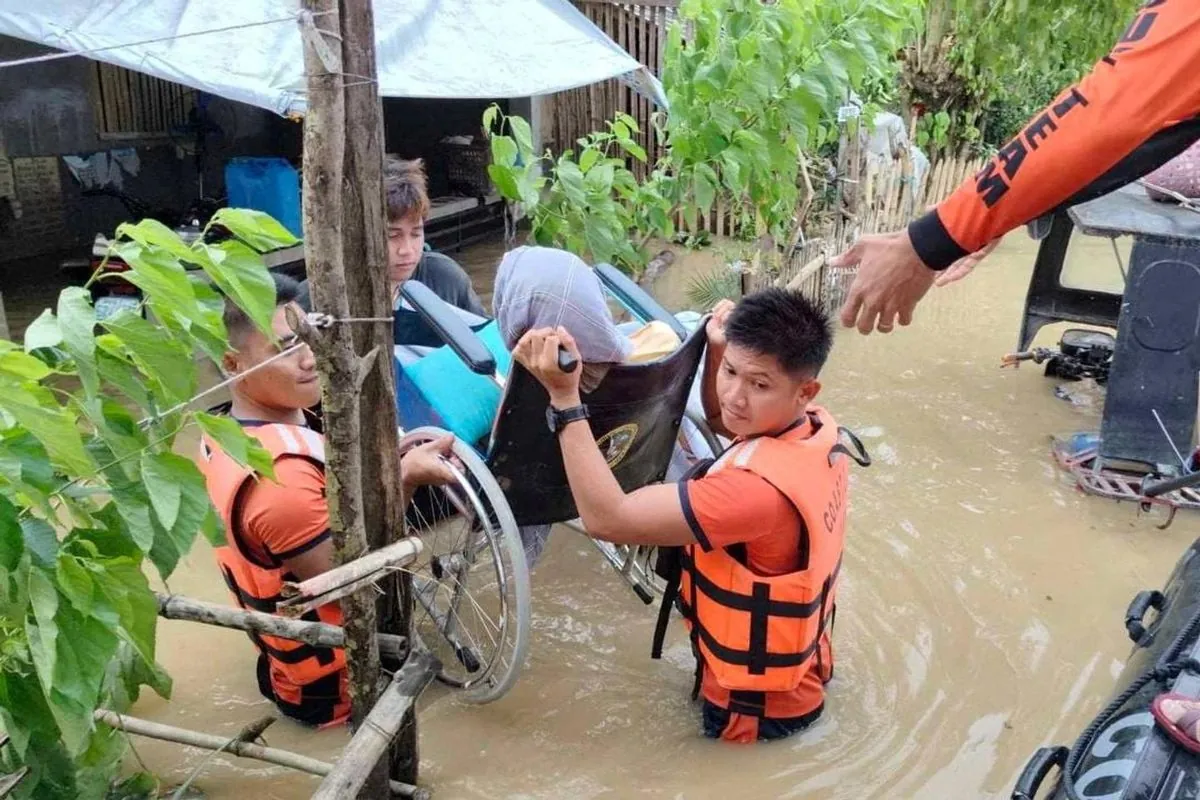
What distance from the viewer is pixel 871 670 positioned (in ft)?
10.3

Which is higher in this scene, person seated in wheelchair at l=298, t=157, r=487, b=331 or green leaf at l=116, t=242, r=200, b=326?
green leaf at l=116, t=242, r=200, b=326

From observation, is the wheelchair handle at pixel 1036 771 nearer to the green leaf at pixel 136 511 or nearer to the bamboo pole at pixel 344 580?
the bamboo pole at pixel 344 580

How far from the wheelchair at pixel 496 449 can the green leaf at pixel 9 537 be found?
1.04 meters

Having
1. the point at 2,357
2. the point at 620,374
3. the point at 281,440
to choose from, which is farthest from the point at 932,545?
the point at 2,357

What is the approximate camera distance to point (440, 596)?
3.28m

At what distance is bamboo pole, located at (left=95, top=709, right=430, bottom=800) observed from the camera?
2219mm

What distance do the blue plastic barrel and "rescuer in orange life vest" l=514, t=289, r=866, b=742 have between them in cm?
536

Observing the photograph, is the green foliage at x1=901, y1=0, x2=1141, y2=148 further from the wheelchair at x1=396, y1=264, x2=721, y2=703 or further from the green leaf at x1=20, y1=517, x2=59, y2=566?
the green leaf at x1=20, y1=517, x2=59, y2=566

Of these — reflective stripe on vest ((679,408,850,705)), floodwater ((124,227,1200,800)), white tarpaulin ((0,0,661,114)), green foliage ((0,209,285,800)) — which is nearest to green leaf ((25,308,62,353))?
green foliage ((0,209,285,800))

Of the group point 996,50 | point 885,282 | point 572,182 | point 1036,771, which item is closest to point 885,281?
point 885,282

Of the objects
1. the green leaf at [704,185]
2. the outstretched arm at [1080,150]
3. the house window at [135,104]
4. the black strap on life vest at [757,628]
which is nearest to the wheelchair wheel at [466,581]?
the black strap on life vest at [757,628]

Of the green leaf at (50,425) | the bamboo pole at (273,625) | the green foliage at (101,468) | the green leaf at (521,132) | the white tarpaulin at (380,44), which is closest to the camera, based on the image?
the green leaf at (50,425)

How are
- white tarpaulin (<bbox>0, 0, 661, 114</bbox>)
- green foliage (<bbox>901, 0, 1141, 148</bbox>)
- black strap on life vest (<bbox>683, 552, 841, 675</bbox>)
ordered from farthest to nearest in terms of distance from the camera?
green foliage (<bbox>901, 0, 1141, 148</bbox>) < white tarpaulin (<bbox>0, 0, 661, 114</bbox>) < black strap on life vest (<bbox>683, 552, 841, 675</bbox>)

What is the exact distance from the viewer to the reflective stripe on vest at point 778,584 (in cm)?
235
